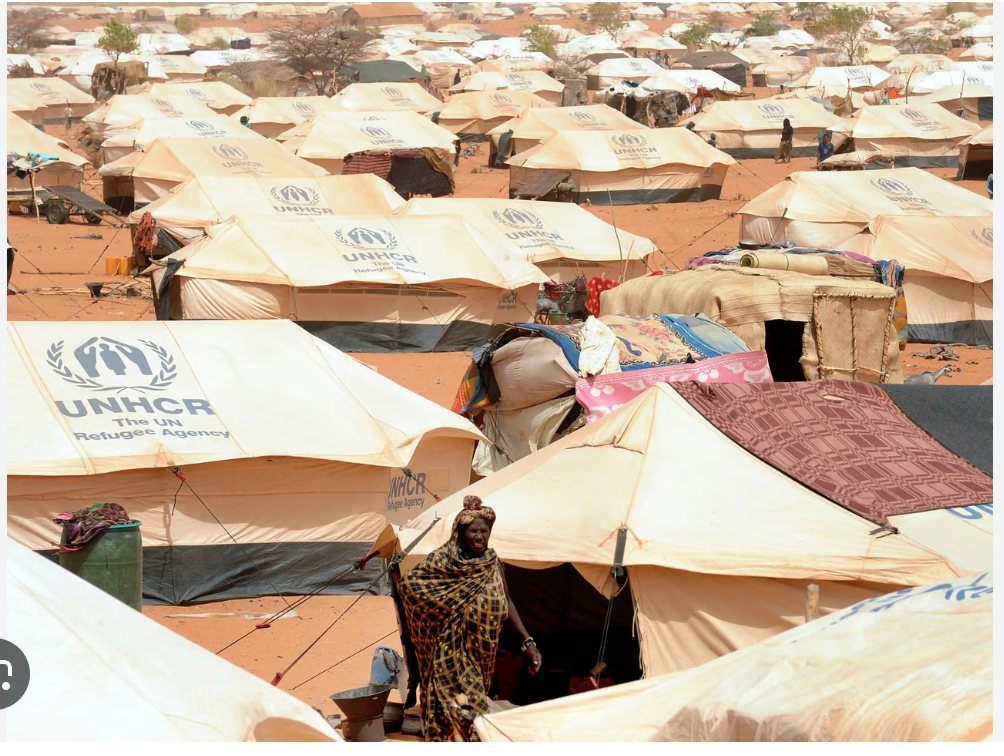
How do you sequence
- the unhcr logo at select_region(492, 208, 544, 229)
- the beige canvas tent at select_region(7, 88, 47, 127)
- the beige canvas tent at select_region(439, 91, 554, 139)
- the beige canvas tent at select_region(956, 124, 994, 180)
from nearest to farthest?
the unhcr logo at select_region(492, 208, 544, 229)
the beige canvas tent at select_region(956, 124, 994, 180)
the beige canvas tent at select_region(439, 91, 554, 139)
the beige canvas tent at select_region(7, 88, 47, 127)

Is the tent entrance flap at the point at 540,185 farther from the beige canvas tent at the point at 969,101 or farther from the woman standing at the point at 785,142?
the beige canvas tent at the point at 969,101

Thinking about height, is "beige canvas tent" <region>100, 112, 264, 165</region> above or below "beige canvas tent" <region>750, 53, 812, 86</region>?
above

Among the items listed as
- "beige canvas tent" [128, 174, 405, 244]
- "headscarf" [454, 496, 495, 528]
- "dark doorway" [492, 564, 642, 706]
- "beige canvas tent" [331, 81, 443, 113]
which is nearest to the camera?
"headscarf" [454, 496, 495, 528]

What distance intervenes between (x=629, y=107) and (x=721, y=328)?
3406 cm

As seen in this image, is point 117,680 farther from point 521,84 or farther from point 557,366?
point 521,84

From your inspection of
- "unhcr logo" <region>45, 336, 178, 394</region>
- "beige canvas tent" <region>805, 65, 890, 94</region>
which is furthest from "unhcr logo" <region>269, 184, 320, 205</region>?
"beige canvas tent" <region>805, 65, 890, 94</region>

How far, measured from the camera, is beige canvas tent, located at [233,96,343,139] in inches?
1709

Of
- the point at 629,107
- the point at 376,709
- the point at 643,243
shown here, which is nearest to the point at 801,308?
the point at 376,709

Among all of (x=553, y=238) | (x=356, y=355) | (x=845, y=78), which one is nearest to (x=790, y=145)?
(x=845, y=78)

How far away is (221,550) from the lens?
10.9 meters

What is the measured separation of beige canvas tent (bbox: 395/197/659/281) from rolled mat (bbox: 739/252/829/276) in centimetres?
713

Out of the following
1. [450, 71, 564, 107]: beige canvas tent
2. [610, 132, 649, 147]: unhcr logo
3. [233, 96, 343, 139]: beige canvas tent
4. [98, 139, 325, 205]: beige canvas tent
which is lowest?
[450, 71, 564, 107]: beige canvas tent

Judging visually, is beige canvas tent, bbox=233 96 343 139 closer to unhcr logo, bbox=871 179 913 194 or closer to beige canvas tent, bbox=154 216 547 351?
unhcr logo, bbox=871 179 913 194

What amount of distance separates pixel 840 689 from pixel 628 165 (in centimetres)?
2858
